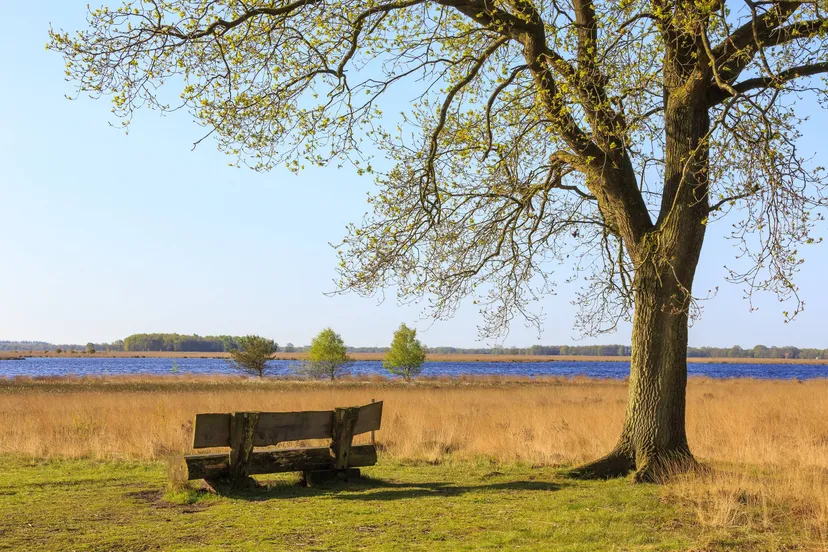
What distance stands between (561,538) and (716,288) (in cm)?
366

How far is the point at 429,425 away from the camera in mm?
16438

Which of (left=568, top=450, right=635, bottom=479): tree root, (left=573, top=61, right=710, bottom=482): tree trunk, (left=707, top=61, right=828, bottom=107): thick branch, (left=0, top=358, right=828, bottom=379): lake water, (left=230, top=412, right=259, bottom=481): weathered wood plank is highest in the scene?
(left=707, top=61, right=828, bottom=107): thick branch

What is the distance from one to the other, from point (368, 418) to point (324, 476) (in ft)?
3.18

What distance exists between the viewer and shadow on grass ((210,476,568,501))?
8.85m

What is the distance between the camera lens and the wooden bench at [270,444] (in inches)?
347

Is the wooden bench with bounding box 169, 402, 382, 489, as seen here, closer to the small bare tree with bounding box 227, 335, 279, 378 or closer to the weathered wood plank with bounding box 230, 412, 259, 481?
the weathered wood plank with bounding box 230, 412, 259, 481

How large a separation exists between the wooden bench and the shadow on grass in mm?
218

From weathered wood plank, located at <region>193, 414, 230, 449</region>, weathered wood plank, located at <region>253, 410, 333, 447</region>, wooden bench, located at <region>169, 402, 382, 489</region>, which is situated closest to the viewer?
weathered wood plank, located at <region>193, 414, 230, 449</region>

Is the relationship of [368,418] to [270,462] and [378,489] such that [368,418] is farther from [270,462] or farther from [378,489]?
[270,462]

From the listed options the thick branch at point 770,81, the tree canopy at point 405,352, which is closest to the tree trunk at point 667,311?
the thick branch at point 770,81

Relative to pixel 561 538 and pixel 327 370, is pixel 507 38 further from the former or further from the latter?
pixel 327 370

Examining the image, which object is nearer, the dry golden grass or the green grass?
the green grass

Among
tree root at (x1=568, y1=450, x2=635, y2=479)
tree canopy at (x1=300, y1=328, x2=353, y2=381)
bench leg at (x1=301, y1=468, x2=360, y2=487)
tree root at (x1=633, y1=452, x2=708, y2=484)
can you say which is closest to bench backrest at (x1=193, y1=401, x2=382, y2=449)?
bench leg at (x1=301, y1=468, x2=360, y2=487)

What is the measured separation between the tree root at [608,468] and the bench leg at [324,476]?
2999mm
